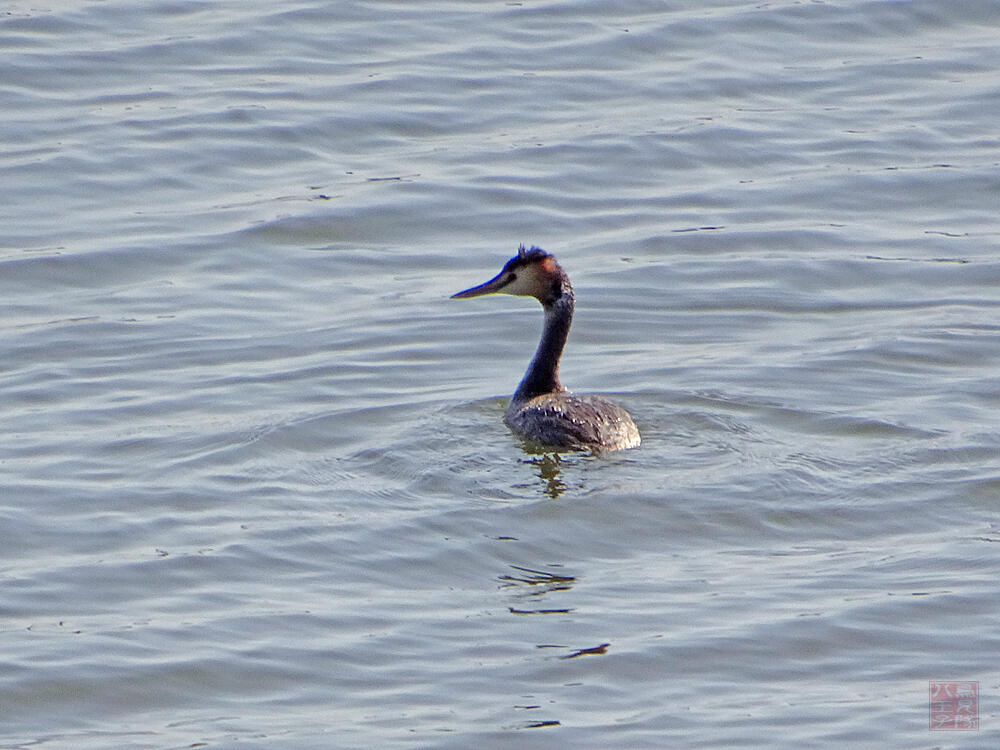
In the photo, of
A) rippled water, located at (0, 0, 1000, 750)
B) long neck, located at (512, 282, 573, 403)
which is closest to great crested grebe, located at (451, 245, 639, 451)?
long neck, located at (512, 282, 573, 403)

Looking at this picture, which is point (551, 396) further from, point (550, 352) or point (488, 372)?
point (488, 372)

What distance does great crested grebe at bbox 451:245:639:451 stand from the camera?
934 centimetres

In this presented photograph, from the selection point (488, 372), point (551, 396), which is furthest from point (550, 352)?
point (488, 372)

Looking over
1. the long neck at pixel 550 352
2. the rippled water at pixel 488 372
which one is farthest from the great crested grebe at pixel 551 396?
the rippled water at pixel 488 372

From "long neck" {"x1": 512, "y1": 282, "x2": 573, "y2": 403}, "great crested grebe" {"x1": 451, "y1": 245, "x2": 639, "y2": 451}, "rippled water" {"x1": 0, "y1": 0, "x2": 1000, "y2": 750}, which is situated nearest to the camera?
"rippled water" {"x1": 0, "y1": 0, "x2": 1000, "y2": 750}

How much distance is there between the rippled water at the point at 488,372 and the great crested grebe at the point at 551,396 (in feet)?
0.41

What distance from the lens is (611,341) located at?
37.6ft

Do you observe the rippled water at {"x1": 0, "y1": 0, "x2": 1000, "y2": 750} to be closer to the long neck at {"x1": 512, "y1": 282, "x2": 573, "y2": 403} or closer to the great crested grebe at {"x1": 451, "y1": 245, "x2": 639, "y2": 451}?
the great crested grebe at {"x1": 451, "y1": 245, "x2": 639, "y2": 451}

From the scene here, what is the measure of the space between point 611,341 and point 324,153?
4.08 m

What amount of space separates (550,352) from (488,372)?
780 mm

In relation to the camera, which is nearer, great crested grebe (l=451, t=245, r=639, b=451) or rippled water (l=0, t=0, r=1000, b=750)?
rippled water (l=0, t=0, r=1000, b=750)

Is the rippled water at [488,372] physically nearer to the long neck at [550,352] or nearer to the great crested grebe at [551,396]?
the great crested grebe at [551,396]

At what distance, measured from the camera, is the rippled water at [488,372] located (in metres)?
6.82

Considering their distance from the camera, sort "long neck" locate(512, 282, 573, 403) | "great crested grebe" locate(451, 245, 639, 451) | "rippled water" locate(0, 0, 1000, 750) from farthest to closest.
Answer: "long neck" locate(512, 282, 573, 403) → "great crested grebe" locate(451, 245, 639, 451) → "rippled water" locate(0, 0, 1000, 750)
